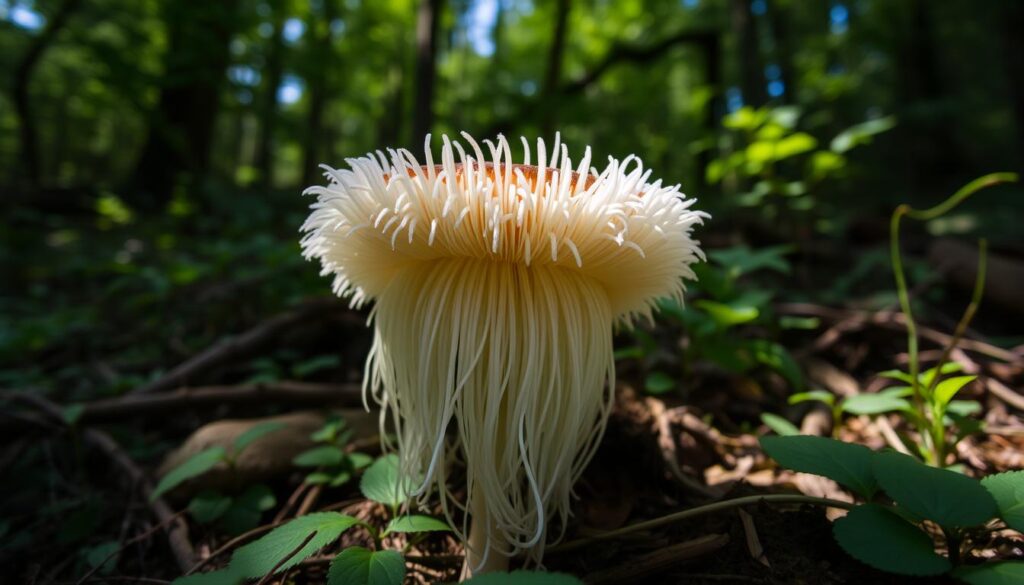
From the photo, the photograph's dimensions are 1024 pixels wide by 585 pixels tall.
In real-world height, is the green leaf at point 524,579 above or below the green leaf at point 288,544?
above

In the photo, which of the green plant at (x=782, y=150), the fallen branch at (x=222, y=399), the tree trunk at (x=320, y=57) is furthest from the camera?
the tree trunk at (x=320, y=57)

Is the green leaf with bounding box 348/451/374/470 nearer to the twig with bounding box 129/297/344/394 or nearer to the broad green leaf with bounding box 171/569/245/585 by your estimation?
the broad green leaf with bounding box 171/569/245/585

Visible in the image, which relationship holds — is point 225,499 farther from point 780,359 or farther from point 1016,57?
point 1016,57

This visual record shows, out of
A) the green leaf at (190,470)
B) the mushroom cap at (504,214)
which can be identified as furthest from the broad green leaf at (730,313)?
the green leaf at (190,470)

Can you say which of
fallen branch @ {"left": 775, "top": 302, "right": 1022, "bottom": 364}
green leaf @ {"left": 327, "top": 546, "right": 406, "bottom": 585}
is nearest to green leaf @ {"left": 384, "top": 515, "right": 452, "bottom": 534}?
green leaf @ {"left": 327, "top": 546, "right": 406, "bottom": 585}

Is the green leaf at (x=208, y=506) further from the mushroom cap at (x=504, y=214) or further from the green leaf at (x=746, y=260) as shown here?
the green leaf at (x=746, y=260)

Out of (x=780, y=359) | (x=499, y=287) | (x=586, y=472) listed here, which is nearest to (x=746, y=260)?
(x=780, y=359)

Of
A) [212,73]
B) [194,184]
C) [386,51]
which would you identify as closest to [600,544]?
[212,73]

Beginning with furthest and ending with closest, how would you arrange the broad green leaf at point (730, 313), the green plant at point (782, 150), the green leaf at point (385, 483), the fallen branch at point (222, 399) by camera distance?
the green plant at point (782, 150) < the fallen branch at point (222, 399) < the broad green leaf at point (730, 313) < the green leaf at point (385, 483)
